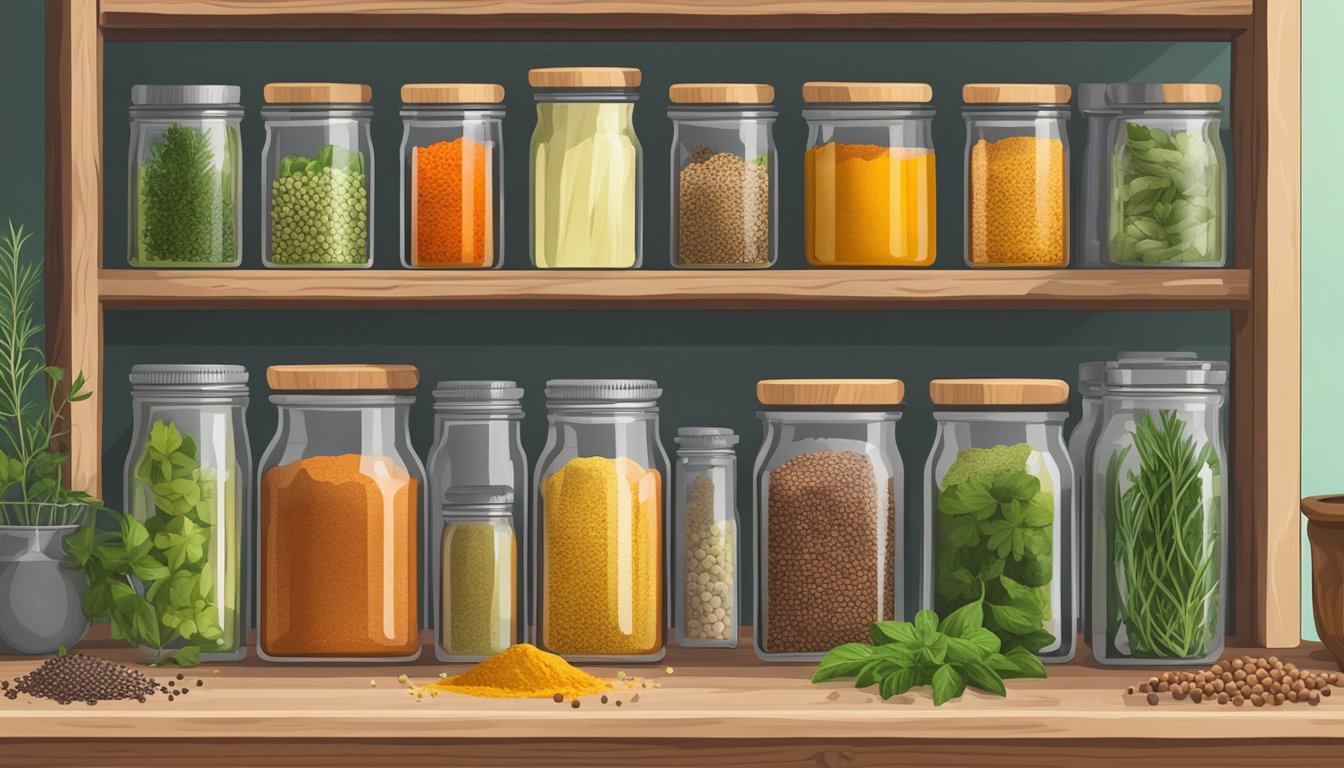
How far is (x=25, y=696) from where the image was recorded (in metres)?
1.42

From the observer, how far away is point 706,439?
5.59ft

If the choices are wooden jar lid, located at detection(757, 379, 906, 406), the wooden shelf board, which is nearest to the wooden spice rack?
the wooden shelf board

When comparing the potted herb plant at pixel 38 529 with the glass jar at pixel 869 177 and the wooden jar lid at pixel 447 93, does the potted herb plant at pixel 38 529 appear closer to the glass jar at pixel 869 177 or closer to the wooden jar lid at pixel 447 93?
the wooden jar lid at pixel 447 93

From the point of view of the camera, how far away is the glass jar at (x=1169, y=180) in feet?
5.42

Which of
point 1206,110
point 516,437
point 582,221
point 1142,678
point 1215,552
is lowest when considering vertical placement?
point 1142,678

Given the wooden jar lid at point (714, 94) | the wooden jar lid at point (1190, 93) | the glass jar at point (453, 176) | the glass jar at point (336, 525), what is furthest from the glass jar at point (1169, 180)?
the glass jar at point (336, 525)

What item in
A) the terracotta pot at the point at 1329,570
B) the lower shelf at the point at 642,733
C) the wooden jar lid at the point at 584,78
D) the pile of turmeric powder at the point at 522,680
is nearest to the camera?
the lower shelf at the point at 642,733

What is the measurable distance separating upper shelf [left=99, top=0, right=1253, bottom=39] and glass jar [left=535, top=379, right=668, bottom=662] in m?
0.43

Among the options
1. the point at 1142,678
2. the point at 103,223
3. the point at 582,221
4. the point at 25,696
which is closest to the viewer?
the point at 25,696

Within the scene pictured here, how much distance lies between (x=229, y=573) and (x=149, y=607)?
0.09 metres

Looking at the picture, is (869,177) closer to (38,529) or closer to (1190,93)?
(1190,93)

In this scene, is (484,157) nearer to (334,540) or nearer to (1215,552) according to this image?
(334,540)

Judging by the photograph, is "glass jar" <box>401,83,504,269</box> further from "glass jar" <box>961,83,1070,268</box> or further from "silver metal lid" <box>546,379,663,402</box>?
"glass jar" <box>961,83,1070,268</box>

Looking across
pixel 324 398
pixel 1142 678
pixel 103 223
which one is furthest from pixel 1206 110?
pixel 103 223
